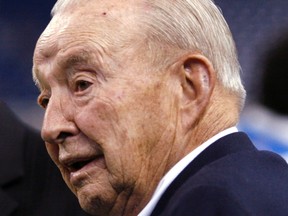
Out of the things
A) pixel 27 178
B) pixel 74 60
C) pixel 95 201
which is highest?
pixel 74 60

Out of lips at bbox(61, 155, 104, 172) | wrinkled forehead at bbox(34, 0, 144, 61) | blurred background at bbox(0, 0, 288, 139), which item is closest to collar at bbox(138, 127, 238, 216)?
lips at bbox(61, 155, 104, 172)

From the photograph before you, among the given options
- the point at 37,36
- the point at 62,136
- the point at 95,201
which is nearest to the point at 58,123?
the point at 62,136

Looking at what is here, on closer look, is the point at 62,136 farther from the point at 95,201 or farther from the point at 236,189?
the point at 236,189

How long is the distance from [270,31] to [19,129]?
803 millimetres

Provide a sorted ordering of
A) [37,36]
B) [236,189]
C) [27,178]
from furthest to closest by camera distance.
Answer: [37,36]
[27,178]
[236,189]

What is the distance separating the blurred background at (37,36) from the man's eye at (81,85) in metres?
0.98

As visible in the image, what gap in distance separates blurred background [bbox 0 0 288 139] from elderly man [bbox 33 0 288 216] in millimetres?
897

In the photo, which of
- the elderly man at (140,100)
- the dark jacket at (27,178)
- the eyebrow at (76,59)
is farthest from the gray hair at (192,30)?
the dark jacket at (27,178)

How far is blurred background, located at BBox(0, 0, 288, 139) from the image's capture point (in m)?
2.40

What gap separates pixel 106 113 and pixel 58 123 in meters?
0.10

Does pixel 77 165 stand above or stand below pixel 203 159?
below

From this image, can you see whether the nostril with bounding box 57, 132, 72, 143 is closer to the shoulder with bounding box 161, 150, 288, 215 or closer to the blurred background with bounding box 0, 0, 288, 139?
the shoulder with bounding box 161, 150, 288, 215

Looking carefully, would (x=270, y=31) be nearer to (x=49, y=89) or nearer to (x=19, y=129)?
(x=19, y=129)

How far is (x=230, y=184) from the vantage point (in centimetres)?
128
